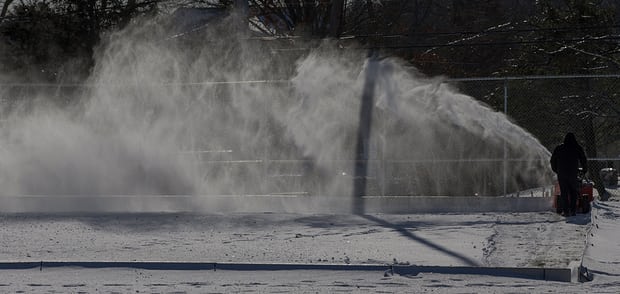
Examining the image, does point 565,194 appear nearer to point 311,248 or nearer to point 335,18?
point 311,248

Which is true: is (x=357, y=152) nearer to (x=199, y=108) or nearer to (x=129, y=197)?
(x=199, y=108)

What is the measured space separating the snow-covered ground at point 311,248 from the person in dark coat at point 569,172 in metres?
0.32

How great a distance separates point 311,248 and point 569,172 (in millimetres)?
6032

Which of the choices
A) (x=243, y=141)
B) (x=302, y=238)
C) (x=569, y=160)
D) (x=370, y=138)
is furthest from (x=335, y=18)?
(x=302, y=238)

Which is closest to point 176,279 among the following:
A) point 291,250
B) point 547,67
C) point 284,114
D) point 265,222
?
point 291,250

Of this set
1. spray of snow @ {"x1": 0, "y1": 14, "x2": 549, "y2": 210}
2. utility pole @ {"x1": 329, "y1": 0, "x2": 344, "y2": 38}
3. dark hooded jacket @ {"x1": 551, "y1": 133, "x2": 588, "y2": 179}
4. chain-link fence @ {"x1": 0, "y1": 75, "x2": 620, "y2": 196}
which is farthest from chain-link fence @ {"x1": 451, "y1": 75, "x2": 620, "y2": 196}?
utility pole @ {"x1": 329, "y1": 0, "x2": 344, "y2": 38}

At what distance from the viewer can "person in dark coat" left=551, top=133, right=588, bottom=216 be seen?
55.8 ft

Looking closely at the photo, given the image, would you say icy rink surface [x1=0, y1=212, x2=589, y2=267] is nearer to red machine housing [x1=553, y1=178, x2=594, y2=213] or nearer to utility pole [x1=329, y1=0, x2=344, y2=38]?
red machine housing [x1=553, y1=178, x2=594, y2=213]

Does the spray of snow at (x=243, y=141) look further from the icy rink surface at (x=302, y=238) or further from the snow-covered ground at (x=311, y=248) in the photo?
the icy rink surface at (x=302, y=238)

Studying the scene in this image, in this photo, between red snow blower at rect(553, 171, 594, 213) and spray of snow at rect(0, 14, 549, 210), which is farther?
spray of snow at rect(0, 14, 549, 210)

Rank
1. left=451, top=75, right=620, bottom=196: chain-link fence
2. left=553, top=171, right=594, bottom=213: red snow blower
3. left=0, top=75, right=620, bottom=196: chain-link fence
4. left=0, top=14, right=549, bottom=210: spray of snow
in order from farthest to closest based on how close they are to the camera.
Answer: left=0, top=14, right=549, bottom=210: spray of snow
left=0, top=75, right=620, bottom=196: chain-link fence
left=451, top=75, right=620, bottom=196: chain-link fence
left=553, top=171, right=594, bottom=213: red snow blower

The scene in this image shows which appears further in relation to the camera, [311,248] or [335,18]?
[335,18]

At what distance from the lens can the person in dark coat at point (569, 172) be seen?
55.8ft

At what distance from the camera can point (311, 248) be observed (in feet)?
43.6
